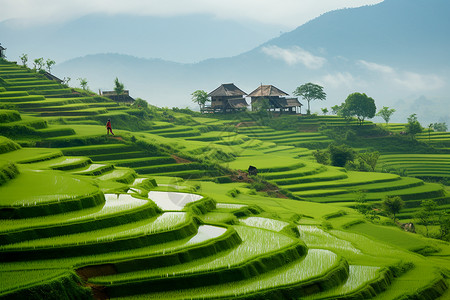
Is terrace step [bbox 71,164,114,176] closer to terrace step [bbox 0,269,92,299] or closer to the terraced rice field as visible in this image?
terrace step [bbox 0,269,92,299]

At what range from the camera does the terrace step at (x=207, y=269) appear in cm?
1070

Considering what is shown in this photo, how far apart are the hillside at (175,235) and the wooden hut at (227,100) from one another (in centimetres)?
2561

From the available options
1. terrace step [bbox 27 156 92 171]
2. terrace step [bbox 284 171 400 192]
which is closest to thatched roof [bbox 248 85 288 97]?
terrace step [bbox 284 171 400 192]

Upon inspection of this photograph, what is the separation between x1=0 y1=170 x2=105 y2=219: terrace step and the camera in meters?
12.9

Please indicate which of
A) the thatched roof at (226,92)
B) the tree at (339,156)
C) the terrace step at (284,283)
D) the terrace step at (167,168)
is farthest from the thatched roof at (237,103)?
the terrace step at (284,283)

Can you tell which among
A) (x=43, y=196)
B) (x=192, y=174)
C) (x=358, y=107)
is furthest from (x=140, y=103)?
(x=43, y=196)

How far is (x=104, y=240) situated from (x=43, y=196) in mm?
3183

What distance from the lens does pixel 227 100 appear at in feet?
193

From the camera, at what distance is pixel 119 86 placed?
53.9m

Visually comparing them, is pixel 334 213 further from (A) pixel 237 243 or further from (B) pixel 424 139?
(B) pixel 424 139

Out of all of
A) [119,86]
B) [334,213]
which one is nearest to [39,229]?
[334,213]

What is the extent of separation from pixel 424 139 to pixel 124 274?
46114 mm

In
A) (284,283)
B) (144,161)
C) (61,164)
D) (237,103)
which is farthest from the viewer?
(237,103)

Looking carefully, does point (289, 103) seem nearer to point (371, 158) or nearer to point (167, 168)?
point (371, 158)
